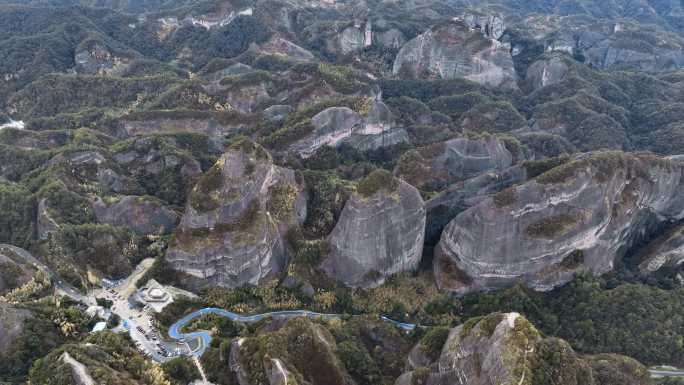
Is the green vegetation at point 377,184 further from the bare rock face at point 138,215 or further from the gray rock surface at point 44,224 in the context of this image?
the gray rock surface at point 44,224

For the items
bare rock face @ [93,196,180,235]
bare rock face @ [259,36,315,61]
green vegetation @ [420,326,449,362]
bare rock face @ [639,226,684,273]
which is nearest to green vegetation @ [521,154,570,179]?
bare rock face @ [639,226,684,273]

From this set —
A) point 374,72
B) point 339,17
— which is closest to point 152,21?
point 339,17

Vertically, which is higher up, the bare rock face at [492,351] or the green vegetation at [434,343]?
the bare rock face at [492,351]

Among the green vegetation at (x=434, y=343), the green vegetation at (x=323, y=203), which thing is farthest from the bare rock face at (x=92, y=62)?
the green vegetation at (x=434, y=343)

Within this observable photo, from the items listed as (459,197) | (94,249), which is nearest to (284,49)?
(459,197)

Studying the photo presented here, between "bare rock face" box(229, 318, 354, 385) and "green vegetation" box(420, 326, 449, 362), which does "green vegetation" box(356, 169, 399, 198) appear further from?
"bare rock face" box(229, 318, 354, 385)

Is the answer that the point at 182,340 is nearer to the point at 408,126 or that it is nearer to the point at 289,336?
the point at 289,336

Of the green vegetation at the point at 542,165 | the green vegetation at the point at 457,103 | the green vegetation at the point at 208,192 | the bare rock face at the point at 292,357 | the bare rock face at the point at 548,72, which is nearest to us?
the bare rock face at the point at 292,357

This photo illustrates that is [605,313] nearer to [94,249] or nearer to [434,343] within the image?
[434,343]
